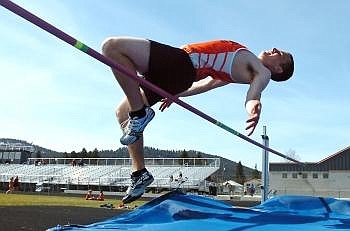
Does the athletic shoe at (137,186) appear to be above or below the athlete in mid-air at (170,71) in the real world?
below

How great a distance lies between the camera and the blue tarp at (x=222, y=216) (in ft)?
6.38

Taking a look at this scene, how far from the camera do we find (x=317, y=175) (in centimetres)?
3328

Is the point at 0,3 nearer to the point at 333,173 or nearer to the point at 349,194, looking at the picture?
the point at 349,194

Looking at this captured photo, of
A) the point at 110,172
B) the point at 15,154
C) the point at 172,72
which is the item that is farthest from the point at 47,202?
the point at 15,154

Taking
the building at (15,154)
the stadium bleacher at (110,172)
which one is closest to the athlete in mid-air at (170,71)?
the stadium bleacher at (110,172)

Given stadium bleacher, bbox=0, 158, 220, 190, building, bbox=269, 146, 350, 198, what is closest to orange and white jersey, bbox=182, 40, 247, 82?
stadium bleacher, bbox=0, 158, 220, 190

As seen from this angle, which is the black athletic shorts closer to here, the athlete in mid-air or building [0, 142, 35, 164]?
the athlete in mid-air

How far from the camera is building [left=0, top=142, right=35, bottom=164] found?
45.1 metres

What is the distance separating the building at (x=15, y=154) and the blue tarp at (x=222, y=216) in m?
44.1

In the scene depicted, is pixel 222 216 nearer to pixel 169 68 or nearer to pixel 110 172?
pixel 169 68

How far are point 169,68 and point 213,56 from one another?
0.34m

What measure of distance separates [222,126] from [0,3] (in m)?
1.52

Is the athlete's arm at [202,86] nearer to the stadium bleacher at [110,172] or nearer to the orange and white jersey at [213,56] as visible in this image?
the orange and white jersey at [213,56]

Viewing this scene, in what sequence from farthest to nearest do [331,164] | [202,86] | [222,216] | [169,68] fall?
1. [331,164]
2. [202,86]
3. [169,68]
4. [222,216]
